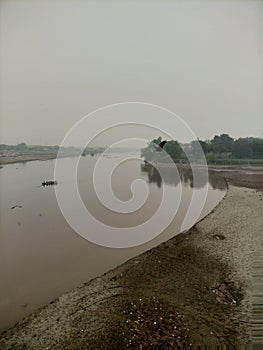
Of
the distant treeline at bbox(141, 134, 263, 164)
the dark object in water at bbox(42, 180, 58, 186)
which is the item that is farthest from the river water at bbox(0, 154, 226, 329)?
the distant treeline at bbox(141, 134, 263, 164)

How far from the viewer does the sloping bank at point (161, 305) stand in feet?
5.04

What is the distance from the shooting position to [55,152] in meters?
1.86

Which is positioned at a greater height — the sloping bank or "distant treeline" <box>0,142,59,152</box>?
"distant treeline" <box>0,142,59,152</box>

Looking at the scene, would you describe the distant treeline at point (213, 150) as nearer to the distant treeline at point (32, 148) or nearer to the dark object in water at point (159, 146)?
the dark object in water at point (159, 146)

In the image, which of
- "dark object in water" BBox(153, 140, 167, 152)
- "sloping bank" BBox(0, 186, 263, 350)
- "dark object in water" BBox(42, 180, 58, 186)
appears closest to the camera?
"sloping bank" BBox(0, 186, 263, 350)

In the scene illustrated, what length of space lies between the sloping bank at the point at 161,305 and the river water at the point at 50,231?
153 mm

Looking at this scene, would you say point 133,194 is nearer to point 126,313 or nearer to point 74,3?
point 126,313

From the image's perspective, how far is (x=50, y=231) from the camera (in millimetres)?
2553

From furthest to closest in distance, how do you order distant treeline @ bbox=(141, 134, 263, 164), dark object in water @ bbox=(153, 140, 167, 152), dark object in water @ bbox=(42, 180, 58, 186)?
dark object in water @ bbox=(42, 180, 58, 186) < dark object in water @ bbox=(153, 140, 167, 152) < distant treeline @ bbox=(141, 134, 263, 164)

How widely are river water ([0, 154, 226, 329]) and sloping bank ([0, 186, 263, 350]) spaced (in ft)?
0.50

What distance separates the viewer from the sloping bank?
5.04 ft

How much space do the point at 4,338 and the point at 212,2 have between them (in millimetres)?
1927

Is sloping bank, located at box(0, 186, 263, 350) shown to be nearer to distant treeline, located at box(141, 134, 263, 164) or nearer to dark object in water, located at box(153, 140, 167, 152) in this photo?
distant treeline, located at box(141, 134, 263, 164)

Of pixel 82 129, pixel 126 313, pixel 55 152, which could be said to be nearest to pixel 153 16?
pixel 82 129
